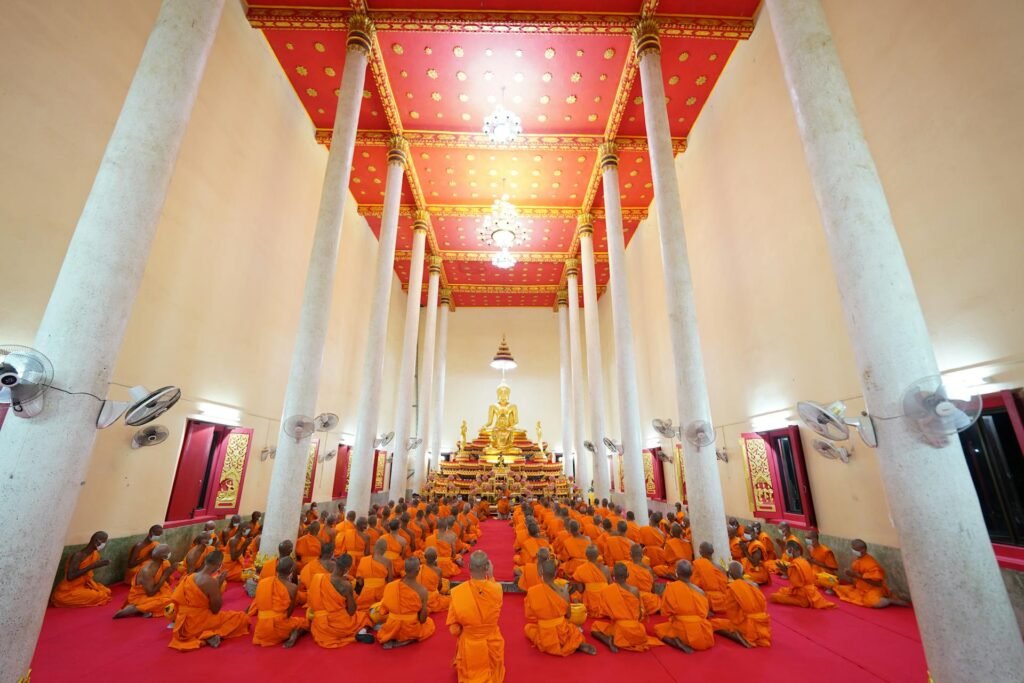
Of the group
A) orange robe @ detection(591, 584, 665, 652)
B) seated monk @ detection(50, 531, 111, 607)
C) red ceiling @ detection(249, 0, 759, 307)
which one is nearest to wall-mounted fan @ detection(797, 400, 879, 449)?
orange robe @ detection(591, 584, 665, 652)

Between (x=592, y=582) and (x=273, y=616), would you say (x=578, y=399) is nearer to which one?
(x=592, y=582)

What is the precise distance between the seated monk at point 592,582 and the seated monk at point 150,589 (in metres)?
3.79

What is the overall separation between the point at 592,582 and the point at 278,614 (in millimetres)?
2644

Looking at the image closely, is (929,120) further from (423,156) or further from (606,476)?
(423,156)

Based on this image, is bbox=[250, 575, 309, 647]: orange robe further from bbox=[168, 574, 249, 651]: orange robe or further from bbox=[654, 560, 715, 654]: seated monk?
bbox=[654, 560, 715, 654]: seated monk

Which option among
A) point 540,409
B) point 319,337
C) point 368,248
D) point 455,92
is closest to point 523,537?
point 319,337

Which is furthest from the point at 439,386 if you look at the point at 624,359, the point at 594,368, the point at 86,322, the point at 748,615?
the point at 86,322

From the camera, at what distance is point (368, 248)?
12758mm

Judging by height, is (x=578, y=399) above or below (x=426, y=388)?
below

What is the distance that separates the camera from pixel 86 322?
2352 mm

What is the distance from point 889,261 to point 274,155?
881cm

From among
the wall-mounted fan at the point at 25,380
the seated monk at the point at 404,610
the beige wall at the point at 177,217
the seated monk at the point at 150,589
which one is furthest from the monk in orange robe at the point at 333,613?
the beige wall at the point at 177,217

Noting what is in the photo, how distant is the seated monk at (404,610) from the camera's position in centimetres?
332

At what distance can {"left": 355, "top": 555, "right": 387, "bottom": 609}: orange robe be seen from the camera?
3871 millimetres
